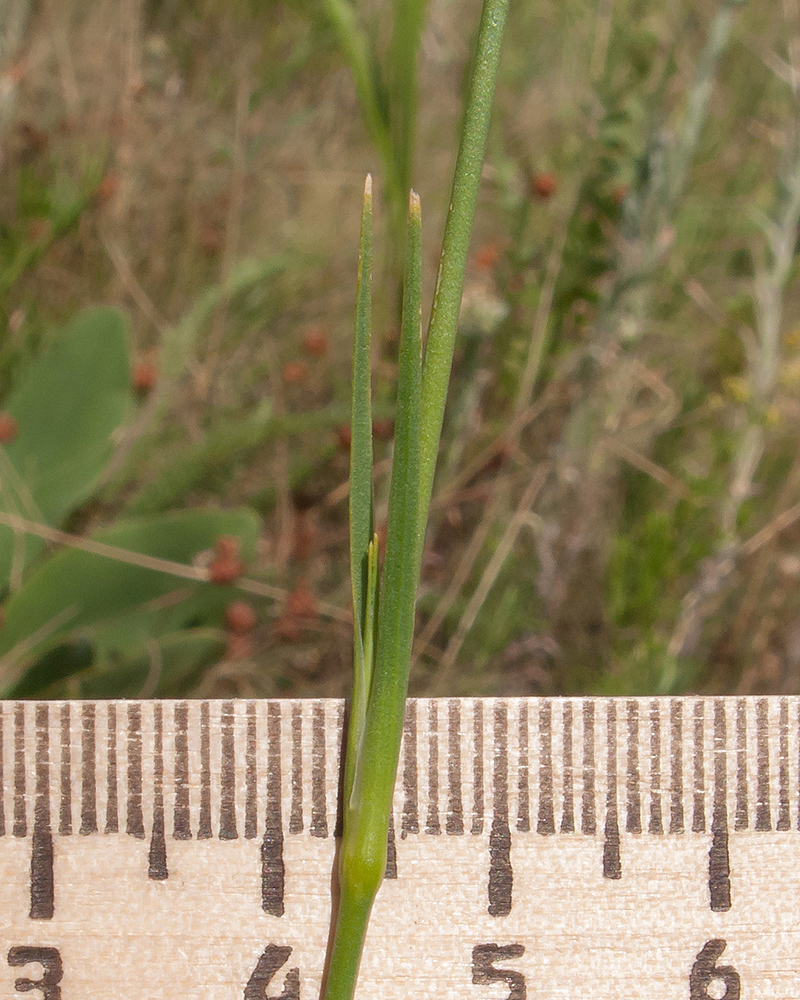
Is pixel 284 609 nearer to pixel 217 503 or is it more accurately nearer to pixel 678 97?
pixel 217 503

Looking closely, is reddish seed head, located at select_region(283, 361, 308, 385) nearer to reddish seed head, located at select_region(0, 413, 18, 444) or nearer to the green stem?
reddish seed head, located at select_region(0, 413, 18, 444)

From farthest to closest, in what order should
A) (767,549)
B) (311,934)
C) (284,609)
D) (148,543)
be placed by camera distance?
(767,549) < (284,609) < (148,543) < (311,934)

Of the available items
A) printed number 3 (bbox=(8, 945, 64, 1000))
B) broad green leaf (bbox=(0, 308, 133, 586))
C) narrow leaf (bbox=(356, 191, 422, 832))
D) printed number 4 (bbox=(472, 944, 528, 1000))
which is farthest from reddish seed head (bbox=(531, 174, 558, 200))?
printed number 3 (bbox=(8, 945, 64, 1000))

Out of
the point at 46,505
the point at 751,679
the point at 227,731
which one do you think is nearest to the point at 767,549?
the point at 751,679

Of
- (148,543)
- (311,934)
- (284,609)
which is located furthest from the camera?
(284,609)

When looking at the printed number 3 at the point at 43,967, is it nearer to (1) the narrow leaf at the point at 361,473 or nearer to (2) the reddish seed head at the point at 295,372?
(1) the narrow leaf at the point at 361,473

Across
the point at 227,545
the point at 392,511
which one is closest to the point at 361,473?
the point at 392,511
